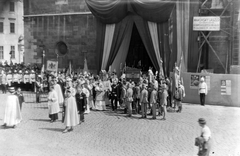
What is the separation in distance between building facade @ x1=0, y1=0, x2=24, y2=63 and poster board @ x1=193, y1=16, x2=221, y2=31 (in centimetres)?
2866

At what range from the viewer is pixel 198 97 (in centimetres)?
1705

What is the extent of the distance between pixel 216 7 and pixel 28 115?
1423 centimetres

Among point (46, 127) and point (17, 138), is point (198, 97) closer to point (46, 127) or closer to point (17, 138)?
point (46, 127)

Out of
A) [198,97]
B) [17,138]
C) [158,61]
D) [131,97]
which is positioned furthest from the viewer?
[158,61]

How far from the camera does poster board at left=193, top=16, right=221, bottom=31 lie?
18.4 meters

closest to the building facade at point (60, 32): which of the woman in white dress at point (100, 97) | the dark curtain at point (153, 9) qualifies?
the dark curtain at point (153, 9)

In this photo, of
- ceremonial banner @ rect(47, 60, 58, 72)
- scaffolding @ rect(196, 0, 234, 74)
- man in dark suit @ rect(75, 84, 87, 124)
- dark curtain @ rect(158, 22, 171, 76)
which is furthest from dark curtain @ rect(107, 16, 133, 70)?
man in dark suit @ rect(75, 84, 87, 124)

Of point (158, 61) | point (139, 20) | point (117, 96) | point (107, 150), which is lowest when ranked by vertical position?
point (107, 150)

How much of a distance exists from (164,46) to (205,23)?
112 inches

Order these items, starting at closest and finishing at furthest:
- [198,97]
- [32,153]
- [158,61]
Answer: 1. [32,153]
2. [198,97]
3. [158,61]

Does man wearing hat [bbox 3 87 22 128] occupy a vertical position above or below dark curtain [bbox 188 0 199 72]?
below

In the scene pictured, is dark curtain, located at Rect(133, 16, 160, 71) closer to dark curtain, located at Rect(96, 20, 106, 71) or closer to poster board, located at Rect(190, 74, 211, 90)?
poster board, located at Rect(190, 74, 211, 90)

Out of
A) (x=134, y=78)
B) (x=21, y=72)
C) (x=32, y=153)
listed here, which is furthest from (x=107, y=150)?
(x=21, y=72)

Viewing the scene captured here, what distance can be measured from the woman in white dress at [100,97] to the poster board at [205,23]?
23.6 ft
